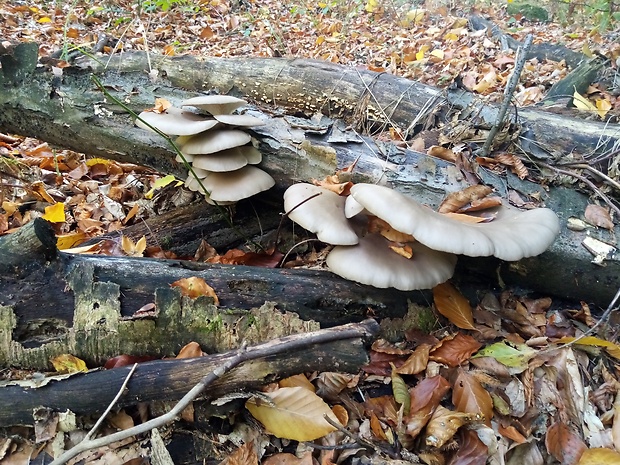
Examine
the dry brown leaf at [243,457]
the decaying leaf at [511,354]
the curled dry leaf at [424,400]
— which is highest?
the decaying leaf at [511,354]

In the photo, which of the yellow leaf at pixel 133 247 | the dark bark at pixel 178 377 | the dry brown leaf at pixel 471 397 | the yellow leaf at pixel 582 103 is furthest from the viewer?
the yellow leaf at pixel 582 103

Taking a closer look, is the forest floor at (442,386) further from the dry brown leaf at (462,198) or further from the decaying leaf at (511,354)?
the dry brown leaf at (462,198)

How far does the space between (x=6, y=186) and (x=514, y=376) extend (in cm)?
472

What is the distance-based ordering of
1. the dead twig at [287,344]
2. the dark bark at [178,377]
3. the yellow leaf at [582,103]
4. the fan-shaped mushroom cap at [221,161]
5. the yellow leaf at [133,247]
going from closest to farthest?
the dead twig at [287,344] < the dark bark at [178,377] < the fan-shaped mushroom cap at [221,161] < the yellow leaf at [133,247] < the yellow leaf at [582,103]

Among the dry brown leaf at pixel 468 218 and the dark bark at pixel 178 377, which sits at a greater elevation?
the dry brown leaf at pixel 468 218

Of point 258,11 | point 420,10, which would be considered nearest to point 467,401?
point 420,10

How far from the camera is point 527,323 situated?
111 inches

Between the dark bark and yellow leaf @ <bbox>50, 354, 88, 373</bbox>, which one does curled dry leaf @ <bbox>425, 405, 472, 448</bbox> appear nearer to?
the dark bark

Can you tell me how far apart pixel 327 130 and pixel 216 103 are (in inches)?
33.2

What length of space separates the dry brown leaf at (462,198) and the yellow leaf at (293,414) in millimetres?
1368

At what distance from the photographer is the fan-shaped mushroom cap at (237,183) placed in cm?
314

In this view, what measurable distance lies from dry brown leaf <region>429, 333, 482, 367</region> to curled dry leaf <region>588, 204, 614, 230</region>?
1.08 m

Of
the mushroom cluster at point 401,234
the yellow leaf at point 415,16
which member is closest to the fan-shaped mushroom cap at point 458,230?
the mushroom cluster at point 401,234

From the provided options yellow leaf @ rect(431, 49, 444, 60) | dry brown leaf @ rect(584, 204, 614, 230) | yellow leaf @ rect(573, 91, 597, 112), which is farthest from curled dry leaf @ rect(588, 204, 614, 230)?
yellow leaf @ rect(431, 49, 444, 60)
